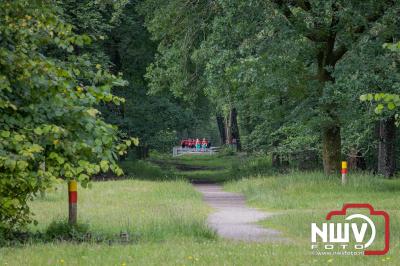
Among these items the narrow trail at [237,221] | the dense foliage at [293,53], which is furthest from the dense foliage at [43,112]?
the dense foliage at [293,53]

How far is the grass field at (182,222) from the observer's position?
10586 millimetres

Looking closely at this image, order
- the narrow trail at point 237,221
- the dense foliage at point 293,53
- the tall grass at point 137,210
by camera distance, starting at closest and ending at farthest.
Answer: the tall grass at point 137,210 → the narrow trail at point 237,221 → the dense foliage at point 293,53

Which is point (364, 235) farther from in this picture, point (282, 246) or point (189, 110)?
point (189, 110)

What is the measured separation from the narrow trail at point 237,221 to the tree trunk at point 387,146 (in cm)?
958

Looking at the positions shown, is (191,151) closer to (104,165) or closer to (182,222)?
(182,222)

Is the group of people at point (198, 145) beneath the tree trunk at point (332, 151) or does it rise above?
above

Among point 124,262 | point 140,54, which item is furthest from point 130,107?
point 124,262

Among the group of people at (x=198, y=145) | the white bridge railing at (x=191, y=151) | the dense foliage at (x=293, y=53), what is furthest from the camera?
the group of people at (x=198, y=145)

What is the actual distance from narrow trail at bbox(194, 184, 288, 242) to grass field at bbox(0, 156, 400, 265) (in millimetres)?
366

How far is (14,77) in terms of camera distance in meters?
12.0

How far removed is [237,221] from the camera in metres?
17.3

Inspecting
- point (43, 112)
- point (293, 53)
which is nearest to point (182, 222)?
point (43, 112)

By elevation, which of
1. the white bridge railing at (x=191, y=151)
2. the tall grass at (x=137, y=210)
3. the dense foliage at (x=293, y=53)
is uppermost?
the dense foliage at (x=293, y=53)

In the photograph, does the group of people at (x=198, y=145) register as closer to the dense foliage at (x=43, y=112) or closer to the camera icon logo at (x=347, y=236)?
the camera icon logo at (x=347, y=236)
